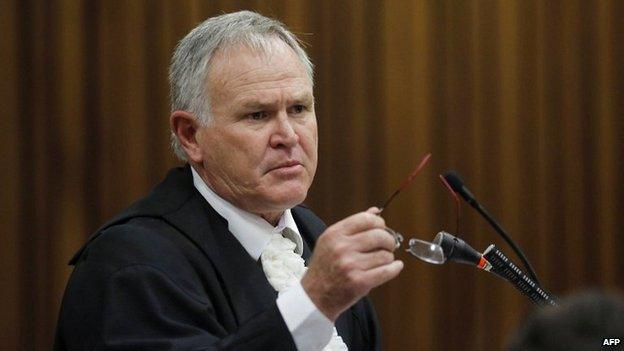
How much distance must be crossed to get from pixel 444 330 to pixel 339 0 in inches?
48.2

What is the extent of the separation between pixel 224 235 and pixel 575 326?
4.45ft

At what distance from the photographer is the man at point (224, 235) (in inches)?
68.7

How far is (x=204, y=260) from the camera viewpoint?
1.96 m

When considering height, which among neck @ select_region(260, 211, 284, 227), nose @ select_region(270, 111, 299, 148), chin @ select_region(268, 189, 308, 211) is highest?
nose @ select_region(270, 111, 299, 148)

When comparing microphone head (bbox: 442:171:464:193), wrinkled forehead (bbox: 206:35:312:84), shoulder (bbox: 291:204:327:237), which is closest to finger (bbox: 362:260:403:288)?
microphone head (bbox: 442:171:464:193)

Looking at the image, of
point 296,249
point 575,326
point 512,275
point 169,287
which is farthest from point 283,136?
point 575,326

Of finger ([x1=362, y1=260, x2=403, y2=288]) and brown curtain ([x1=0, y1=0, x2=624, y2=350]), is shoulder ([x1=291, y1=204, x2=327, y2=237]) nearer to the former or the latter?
finger ([x1=362, y1=260, x2=403, y2=288])

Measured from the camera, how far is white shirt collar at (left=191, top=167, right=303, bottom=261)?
2.08 m

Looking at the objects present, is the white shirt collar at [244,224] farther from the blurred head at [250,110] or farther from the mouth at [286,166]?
the mouth at [286,166]

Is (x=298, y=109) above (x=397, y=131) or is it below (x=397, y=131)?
above

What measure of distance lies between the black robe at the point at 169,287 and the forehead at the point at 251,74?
24cm

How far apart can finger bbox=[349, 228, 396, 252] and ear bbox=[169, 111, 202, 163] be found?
589mm

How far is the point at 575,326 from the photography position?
2.43 feet

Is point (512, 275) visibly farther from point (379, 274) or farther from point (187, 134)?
point (187, 134)
